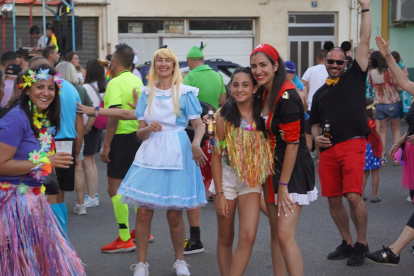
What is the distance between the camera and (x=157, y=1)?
62.4 feet

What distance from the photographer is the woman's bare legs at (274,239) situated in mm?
4117

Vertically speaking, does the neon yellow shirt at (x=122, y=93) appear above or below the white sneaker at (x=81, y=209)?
above

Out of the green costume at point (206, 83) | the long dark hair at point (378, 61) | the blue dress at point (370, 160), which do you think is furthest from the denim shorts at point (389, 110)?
the green costume at point (206, 83)

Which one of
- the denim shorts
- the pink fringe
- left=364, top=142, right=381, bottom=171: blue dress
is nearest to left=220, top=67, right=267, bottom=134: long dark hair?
the pink fringe

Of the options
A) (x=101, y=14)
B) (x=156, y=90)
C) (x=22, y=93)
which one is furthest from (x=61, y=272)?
(x=101, y=14)

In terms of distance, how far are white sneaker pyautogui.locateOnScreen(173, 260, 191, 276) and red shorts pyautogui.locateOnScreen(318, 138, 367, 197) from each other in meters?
1.45

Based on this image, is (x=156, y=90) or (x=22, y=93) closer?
(x=22, y=93)

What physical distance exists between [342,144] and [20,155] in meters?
2.79

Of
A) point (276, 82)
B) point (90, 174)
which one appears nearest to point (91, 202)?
point (90, 174)

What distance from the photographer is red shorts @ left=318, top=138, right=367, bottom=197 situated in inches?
193

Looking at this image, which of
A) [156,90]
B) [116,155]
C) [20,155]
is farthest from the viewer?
[116,155]

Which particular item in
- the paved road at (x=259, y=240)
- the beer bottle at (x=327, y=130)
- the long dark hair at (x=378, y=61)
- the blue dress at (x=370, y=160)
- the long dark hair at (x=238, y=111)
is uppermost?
the long dark hair at (x=378, y=61)

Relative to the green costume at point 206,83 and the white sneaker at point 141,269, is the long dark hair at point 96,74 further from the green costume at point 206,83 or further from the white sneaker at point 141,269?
the white sneaker at point 141,269

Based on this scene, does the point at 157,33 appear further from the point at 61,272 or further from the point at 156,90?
the point at 61,272
